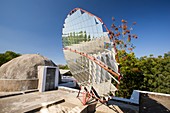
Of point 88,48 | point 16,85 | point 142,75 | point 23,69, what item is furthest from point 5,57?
point 142,75

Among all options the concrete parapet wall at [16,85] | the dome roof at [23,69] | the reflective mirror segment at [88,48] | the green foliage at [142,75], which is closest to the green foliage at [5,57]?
the dome roof at [23,69]

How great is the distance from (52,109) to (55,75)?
6279mm

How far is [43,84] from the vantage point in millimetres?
10773

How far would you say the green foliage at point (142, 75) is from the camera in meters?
13.8

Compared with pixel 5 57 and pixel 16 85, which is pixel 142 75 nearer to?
pixel 16 85

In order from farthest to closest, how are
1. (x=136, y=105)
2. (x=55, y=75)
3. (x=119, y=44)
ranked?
(x=119, y=44) < (x=55, y=75) < (x=136, y=105)

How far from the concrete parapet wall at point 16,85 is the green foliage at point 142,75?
10888mm

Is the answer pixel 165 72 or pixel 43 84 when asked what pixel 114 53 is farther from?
pixel 165 72

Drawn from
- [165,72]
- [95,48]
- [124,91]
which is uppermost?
[95,48]

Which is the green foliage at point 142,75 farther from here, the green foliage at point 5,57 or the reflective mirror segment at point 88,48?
the green foliage at point 5,57

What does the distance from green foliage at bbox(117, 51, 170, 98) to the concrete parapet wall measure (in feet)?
35.7

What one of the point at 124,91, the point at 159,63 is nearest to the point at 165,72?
the point at 159,63

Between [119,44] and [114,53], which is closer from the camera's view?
[114,53]

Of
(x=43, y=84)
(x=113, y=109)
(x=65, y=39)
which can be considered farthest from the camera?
(x=43, y=84)
